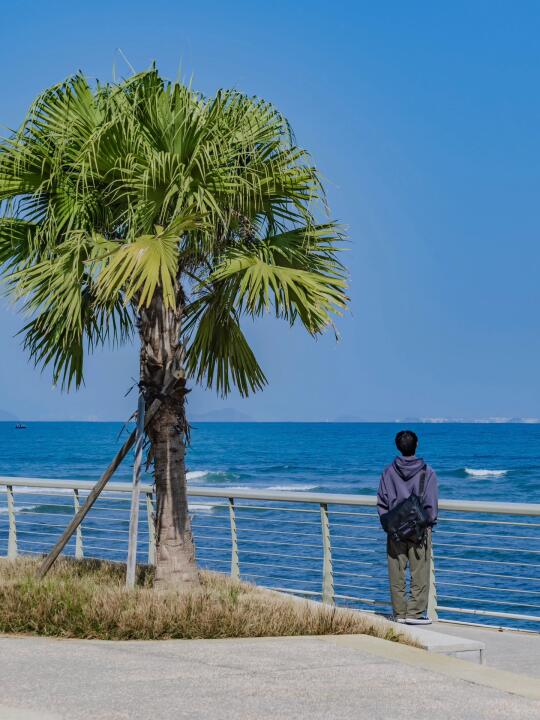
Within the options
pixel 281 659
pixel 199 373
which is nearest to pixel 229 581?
pixel 199 373

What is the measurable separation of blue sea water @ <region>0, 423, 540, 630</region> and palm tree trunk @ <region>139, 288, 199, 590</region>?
428mm

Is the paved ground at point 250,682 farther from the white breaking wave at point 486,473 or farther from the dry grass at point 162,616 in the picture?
the white breaking wave at point 486,473

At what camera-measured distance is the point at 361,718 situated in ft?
15.8

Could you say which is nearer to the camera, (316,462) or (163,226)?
(163,226)

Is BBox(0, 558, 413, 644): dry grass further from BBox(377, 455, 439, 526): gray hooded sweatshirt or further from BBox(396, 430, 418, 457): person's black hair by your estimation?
BBox(396, 430, 418, 457): person's black hair

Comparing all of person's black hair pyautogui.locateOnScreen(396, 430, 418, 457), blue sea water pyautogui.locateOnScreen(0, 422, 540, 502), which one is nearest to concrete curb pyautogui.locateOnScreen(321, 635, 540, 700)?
person's black hair pyautogui.locateOnScreen(396, 430, 418, 457)

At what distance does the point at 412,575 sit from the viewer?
8.23 m

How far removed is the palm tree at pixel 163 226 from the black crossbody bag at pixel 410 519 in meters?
1.66

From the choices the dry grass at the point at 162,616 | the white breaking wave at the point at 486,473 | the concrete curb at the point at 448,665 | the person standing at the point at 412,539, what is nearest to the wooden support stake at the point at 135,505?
the dry grass at the point at 162,616

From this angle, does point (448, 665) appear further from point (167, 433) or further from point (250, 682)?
point (167, 433)

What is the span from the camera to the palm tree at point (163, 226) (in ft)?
29.1

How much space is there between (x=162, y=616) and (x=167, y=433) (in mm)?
2273

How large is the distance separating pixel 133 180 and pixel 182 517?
2.80 metres

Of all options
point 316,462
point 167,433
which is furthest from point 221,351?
point 316,462
